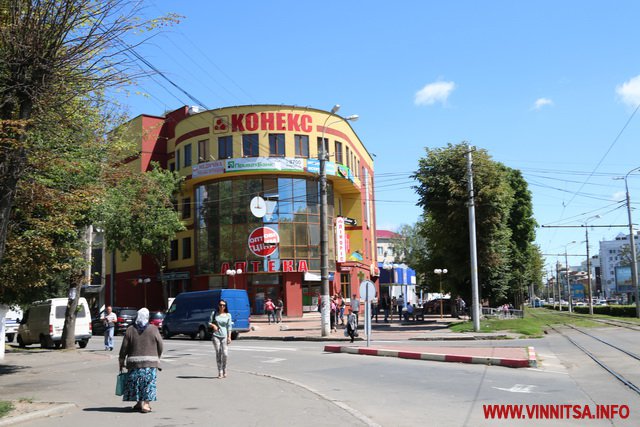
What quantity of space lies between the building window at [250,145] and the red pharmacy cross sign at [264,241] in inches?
212

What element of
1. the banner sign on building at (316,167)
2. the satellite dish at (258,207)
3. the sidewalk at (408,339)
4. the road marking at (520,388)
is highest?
the banner sign on building at (316,167)

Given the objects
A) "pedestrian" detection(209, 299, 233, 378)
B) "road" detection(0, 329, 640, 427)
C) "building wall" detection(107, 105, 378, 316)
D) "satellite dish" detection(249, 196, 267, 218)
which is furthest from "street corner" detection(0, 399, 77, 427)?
"building wall" detection(107, 105, 378, 316)

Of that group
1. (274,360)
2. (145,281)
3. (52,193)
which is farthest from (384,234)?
(52,193)

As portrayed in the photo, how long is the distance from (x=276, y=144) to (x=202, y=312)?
16.9 m

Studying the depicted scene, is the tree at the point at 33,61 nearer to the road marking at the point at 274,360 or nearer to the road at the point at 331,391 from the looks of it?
the road at the point at 331,391

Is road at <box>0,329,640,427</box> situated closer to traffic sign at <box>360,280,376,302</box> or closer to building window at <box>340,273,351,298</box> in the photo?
traffic sign at <box>360,280,376,302</box>

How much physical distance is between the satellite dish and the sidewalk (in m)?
7.14

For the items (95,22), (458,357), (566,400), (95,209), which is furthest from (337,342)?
(95,22)

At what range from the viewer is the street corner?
8.49 meters

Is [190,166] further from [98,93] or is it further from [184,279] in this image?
[98,93]

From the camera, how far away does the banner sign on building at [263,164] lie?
41.0 metres

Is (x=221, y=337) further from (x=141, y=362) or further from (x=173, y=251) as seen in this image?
(x=173, y=251)

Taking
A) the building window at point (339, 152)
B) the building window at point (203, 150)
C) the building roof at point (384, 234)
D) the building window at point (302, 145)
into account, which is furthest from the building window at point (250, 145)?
the building roof at point (384, 234)

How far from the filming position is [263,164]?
41000 millimetres
